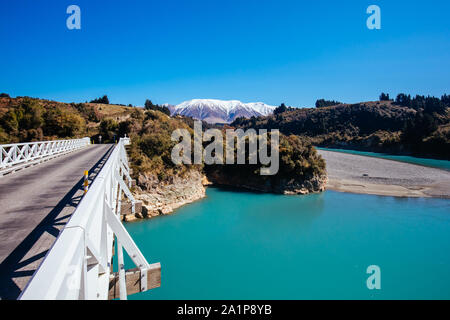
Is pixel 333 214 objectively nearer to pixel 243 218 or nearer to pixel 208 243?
pixel 243 218

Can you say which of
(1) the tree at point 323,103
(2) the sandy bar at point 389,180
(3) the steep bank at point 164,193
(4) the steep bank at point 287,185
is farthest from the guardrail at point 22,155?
(1) the tree at point 323,103

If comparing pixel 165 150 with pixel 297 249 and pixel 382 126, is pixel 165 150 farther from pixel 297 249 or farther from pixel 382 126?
pixel 382 126

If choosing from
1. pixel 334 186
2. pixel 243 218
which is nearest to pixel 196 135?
pixel 243 218

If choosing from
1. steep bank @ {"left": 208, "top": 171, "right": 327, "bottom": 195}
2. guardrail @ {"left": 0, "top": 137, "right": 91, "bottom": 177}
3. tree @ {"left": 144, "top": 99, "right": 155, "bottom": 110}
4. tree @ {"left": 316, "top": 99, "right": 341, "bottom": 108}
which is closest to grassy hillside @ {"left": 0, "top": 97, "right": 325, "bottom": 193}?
steep bank @ {"left": 208, "top": 171, "right": 327, "bottom": 195}

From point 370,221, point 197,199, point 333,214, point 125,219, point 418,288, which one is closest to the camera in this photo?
point 418,288

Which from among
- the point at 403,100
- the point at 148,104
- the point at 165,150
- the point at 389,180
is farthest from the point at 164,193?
the point at 403,100

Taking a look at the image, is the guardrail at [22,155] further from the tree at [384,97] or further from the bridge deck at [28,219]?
the tree at [384,97]

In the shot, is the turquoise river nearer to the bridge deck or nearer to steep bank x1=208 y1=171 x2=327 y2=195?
steep bank x1=208 y1=171 x2=327 y2=195
